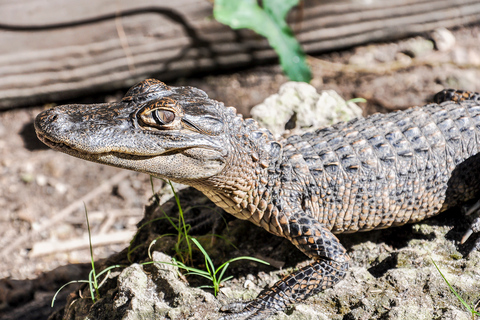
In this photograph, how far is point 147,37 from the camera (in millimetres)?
6602

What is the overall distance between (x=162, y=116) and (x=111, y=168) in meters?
3.69

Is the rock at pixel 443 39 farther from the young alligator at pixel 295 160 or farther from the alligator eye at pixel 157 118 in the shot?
Result: the alligator eye at pixel 157 118

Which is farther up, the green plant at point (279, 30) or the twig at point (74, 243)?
the green plant at point (279, 30)

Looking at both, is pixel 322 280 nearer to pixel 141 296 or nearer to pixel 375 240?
pixel 375 240

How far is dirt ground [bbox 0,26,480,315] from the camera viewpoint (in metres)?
5.17

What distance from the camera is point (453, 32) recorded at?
750cm

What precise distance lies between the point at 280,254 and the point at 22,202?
399 cm

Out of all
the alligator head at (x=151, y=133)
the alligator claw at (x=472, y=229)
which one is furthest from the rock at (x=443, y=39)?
the alligator head at (x=151, y=133)

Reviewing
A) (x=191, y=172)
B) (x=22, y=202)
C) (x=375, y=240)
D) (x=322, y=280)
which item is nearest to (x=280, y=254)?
(x=322, y=280)

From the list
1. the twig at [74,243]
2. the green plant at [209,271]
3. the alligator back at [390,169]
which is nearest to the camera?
the green plant at [209,271]

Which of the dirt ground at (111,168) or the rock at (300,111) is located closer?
the rock at (300,111)

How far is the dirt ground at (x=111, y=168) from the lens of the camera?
204 inches

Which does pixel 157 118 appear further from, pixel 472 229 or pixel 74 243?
pixel 74 243

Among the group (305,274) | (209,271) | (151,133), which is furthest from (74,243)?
(305,274)
